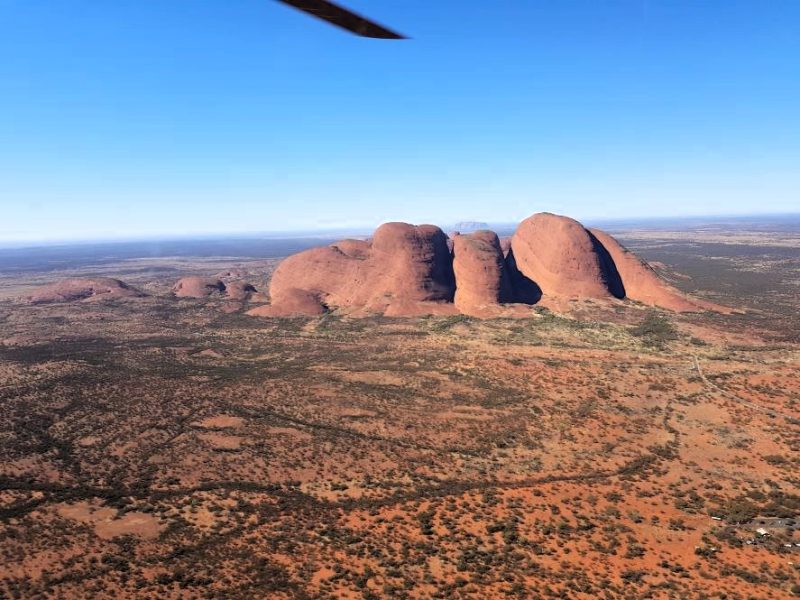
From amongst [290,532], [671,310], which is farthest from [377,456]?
[671,310]

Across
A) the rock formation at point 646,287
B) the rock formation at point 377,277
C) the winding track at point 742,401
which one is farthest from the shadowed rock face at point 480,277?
the winding track at point 742,401

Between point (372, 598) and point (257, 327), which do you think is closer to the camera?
point (372, 598)

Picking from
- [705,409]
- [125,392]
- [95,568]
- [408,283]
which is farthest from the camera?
[408,283]

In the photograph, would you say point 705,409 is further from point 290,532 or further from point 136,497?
point 136,497

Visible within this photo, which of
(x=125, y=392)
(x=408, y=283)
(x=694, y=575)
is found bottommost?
(x=694, y=575)

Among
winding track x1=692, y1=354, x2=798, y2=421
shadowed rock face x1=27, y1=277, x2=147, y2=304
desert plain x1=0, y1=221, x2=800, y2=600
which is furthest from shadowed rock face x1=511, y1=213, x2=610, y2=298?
shadowed rock face x1=27, y1=277, x2=147, y2=304

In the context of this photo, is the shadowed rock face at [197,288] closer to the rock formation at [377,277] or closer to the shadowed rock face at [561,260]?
the rock formation at [377,277]

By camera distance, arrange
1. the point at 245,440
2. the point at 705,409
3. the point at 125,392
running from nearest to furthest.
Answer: the point at 245,440, the point at 705,409, the point at 125,392
